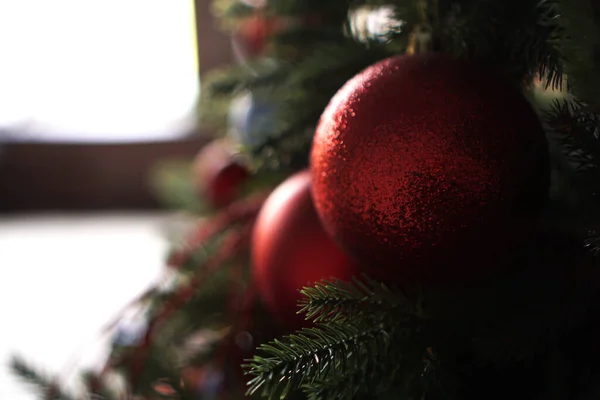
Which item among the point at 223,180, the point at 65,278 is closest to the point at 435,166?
the point at 223,180

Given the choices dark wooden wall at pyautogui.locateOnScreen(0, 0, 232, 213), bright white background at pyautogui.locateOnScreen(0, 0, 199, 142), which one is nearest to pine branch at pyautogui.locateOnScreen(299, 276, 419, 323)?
dark wooden wall at pyautogui.locateOnScreen(0, 0, 232, 213)

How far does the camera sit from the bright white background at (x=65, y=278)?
86cm

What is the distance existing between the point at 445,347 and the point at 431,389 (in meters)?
0.03

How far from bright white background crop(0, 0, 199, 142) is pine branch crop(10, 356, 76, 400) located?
1.85 meters

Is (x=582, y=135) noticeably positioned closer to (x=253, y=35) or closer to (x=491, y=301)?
(x=491, y=301)

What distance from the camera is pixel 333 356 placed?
20 cm

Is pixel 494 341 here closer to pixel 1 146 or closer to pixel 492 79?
pixel 492 79

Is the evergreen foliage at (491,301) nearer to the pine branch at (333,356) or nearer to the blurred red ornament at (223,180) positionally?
the pine branch at (333,356)

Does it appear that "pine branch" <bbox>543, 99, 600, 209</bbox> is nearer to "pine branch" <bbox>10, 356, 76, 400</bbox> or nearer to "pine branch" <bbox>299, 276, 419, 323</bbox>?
"pine branch" <bbox>299, 276, 419, 323</bbox>

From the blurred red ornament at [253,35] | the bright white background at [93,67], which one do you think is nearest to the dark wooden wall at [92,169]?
the bright white background at [93,67]

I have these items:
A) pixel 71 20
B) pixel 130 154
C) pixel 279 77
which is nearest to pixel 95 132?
pixel 130 154

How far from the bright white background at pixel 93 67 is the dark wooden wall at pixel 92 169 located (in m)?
0.15

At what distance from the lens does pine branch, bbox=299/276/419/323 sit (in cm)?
20

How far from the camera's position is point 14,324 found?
0.93 m
